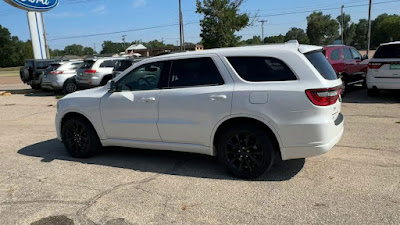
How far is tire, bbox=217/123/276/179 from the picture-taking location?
4.21m

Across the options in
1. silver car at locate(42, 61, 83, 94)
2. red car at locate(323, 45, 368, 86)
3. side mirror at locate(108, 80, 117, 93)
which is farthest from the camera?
silver car at locate(42, 61, 83, 94)

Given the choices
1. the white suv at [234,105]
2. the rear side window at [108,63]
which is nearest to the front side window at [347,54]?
the white suv at [234,105]

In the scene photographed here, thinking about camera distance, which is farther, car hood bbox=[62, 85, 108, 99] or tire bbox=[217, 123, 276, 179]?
car hood bbox=[62, 85, 108, 99]

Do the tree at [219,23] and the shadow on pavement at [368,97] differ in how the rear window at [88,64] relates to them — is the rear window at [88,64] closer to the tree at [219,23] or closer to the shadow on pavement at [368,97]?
the shadow on pavement at [368,97]

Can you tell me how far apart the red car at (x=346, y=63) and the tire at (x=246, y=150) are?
7.75 meters

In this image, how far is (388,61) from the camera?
9.49 meters

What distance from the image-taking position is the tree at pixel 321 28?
280 ft

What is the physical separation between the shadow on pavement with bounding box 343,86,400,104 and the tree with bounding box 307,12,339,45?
78.1 meters

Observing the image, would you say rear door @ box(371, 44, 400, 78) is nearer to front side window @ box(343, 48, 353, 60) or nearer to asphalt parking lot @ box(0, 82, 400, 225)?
front side window @ box(343, 48, 353, 60)

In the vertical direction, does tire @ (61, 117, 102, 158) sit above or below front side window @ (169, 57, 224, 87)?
below

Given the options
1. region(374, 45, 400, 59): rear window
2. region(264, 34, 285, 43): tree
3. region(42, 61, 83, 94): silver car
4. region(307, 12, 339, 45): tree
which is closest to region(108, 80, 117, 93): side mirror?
region(374, 45, 400, 59): rear window

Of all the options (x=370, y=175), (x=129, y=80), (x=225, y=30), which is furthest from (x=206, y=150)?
A: (x=225, y=30)

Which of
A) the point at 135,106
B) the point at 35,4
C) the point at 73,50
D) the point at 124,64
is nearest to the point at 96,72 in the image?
the point at 124,64

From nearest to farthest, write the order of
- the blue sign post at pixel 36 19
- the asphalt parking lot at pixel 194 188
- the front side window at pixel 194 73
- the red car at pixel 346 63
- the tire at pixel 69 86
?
the asphalt parking lot at pixel 194 188 < the front side window at pixel 194 73 < the red car at pixel 346 63 < the tire at pixel 69 86 < the blue sign post at pixel 36 19
